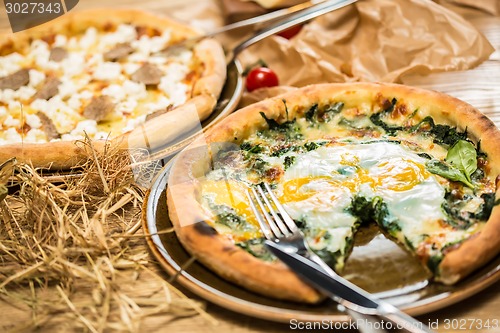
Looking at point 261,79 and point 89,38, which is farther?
point 89,38

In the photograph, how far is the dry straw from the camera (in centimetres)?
245

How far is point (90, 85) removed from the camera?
4.23m

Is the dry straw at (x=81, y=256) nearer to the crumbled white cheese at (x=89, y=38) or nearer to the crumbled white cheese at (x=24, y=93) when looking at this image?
the crumbled white cheese at (x=24, y=93)

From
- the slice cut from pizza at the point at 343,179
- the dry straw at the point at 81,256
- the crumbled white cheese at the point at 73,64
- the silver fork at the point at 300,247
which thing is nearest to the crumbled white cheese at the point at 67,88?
the crumbled white cheese at the point at 73,64

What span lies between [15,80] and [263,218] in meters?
2.45

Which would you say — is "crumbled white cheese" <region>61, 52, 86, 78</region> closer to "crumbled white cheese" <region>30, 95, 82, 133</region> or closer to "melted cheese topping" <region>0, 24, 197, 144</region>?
"melted cheese topping" <region>0, 24, 197, 144</region>

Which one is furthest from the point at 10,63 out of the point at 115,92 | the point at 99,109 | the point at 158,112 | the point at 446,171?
the point at 446,171

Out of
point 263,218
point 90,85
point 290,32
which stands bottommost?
point 290,32

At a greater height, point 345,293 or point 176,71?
point 345,293

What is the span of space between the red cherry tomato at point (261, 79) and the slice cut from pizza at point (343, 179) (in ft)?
2.79

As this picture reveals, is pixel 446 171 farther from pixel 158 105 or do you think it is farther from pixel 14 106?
pixel 14 106

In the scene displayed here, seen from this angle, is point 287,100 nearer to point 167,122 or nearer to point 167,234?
point 167,122

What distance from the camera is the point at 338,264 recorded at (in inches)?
94.3

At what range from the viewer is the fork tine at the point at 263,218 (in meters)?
2.51
